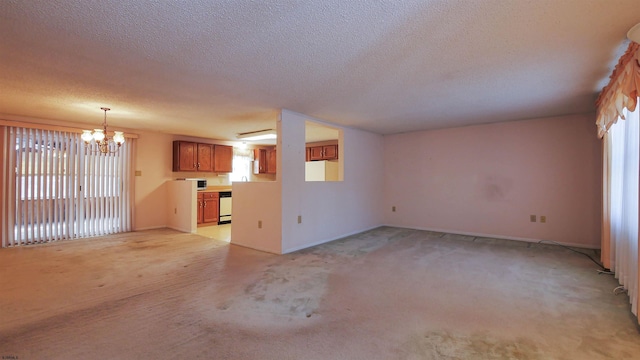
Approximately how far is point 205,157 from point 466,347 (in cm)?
656

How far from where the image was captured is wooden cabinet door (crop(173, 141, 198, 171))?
6.45 m

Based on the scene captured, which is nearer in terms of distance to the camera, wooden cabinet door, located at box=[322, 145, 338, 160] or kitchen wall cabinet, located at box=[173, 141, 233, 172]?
kitchen wall cabinet, located at box=[173, 141, 233, 172]

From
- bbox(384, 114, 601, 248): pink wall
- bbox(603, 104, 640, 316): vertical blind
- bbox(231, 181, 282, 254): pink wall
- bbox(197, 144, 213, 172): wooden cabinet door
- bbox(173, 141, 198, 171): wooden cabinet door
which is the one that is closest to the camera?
bbox(603, 104, 640, 316): vertical blind

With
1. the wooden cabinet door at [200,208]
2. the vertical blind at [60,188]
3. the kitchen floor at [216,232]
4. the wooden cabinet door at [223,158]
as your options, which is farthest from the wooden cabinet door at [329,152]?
the vertical blind at [60,188]

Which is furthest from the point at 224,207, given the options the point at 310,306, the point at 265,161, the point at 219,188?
the point at 310,306

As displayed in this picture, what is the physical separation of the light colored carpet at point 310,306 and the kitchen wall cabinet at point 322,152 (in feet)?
11.3

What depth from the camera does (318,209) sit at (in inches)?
191

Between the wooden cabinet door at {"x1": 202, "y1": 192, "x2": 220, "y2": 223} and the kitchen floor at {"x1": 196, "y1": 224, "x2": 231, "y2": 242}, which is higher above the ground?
the wooden cabinet door at {"x1": 202, "y1": 192, "x2": 220, "y2": 223}

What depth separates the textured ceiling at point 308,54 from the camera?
5.75ft

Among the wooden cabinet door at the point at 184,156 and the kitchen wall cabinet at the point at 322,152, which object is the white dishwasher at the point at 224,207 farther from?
the kitchen wall cabinet at the point at 322,152

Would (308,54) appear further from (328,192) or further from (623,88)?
(328,192)

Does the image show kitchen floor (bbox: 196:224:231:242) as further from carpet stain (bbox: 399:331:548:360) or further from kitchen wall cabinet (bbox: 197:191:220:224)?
carpet stain (bbox: 399:331:548:360)

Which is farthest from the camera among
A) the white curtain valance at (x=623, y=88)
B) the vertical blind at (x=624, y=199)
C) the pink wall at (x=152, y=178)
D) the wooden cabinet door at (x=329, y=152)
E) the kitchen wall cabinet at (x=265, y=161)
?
the kitchen wall cabinet at (x=265, y=161)

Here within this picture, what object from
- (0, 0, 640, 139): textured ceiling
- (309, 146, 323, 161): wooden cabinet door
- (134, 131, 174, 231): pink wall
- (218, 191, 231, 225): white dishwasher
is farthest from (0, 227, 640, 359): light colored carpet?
(309, 146, 323, 161): wooden cabinet door
